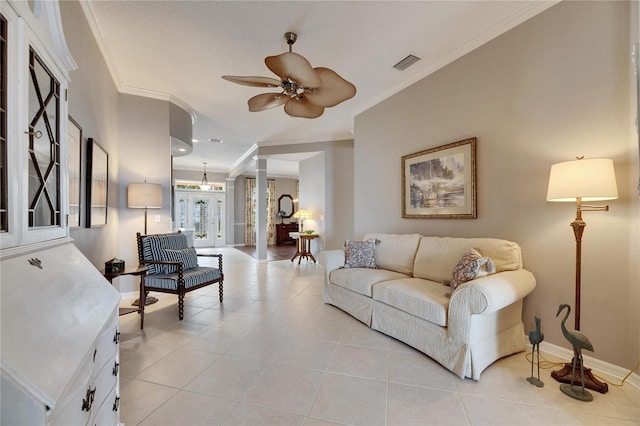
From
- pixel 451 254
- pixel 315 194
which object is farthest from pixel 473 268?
pixel 315 194

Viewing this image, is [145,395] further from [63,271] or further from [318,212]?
[318,212]

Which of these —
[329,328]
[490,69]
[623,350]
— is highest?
[490,69]

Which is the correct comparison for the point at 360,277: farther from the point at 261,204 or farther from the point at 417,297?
the point at 261,204

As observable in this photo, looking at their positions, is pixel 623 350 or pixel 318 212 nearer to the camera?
pixel 623 350

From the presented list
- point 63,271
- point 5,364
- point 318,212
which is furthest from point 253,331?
point 318,212

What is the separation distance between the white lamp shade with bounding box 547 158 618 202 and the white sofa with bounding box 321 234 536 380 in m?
0.67

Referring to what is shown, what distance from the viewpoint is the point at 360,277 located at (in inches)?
120

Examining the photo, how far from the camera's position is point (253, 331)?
2.79 metres

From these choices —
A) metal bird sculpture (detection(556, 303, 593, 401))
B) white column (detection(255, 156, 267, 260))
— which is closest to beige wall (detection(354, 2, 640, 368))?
metal bird sculpture (detection(556, 303, 593, 401))

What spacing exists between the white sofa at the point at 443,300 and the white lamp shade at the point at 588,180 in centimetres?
67

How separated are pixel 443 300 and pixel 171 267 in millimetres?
3169

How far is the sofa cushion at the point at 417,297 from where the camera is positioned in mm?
2176

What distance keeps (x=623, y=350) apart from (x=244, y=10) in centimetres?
402

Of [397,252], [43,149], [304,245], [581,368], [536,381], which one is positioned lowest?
[536,381]
